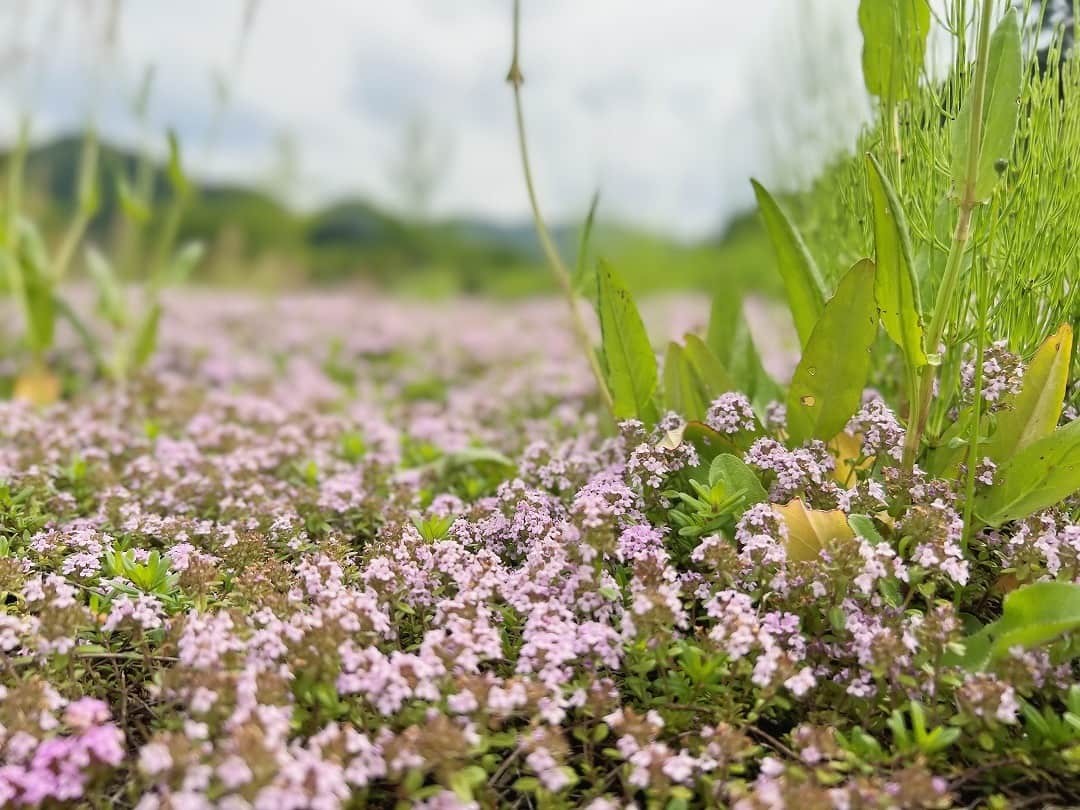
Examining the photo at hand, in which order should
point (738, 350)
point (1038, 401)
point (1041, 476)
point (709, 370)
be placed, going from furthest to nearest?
point (738, 350) < point (709, 370) < point (1038, 401) < point (1041, 476)

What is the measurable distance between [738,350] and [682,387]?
0.46 m

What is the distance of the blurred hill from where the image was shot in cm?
1204

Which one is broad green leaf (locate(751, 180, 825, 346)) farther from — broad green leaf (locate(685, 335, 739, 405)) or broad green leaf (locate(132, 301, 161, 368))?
broad green leaf (locate(132, 301, 161, 368))

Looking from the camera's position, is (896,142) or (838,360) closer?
(838,360)

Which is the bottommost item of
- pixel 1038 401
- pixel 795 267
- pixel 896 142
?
pixel 1038 401

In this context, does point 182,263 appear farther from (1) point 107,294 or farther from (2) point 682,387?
(2) point 682,387

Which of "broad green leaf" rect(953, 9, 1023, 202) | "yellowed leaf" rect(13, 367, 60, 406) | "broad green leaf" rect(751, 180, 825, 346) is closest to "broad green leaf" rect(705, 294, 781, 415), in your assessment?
"broad green leaf" rect(751, 180, 825, 346)

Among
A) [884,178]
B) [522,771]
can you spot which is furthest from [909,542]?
[522,771]

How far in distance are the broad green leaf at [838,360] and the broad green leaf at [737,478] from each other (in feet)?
1.26

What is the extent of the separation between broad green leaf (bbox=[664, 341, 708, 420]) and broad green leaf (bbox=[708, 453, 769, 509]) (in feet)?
1.96

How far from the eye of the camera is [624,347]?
2877 millimetres

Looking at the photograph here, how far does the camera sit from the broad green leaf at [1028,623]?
1.82 meters

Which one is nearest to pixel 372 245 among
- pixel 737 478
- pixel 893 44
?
pixel 893 44

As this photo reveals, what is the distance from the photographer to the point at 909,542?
6.86 feet
